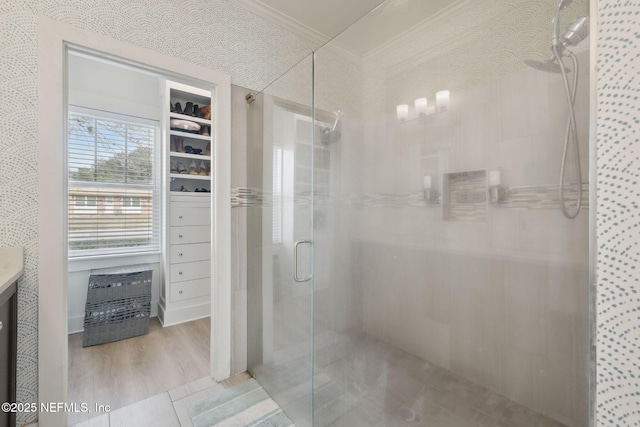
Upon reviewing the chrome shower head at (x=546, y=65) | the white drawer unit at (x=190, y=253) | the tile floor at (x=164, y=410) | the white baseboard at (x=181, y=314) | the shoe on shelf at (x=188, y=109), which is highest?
the shoe on shelf at (x=188, y=109)

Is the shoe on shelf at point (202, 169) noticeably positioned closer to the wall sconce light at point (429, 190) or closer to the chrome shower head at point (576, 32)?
the wall sconce light at point (429, 190)

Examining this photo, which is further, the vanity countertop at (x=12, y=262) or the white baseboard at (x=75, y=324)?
the white baseboard at (x=75, y=324)

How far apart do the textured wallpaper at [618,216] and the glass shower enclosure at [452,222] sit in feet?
0.56

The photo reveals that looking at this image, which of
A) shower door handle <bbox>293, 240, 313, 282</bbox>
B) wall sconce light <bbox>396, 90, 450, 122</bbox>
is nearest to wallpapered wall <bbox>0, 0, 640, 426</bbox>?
wall sconce light <bbox>396, 90, 450, 122</bbox>

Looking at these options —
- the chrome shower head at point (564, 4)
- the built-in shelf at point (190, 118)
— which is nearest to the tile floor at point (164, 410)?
the chrome shower head at point (564, 4)

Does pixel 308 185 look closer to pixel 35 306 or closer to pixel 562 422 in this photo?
pixel 562 422

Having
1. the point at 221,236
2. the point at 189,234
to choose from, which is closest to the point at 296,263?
the point at 221,236

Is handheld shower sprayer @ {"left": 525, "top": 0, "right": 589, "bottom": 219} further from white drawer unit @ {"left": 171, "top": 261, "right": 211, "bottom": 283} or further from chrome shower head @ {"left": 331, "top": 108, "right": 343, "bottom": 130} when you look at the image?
white drawer unit @ {"left": 171, "top": 261, "right": 211, "bottom": 283}

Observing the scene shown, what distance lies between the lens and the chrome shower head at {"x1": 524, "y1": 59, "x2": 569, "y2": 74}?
868mm

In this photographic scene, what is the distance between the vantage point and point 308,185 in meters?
1.57

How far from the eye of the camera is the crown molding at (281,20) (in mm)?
2070

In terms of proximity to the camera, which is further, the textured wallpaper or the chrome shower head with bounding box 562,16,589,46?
the chrome shower head with bounding box 562,16,589,46

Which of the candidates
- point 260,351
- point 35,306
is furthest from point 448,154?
point 35,306

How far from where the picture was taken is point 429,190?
40.9 inches
